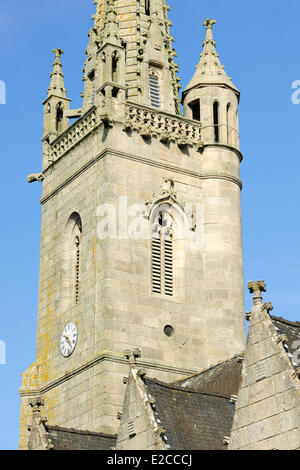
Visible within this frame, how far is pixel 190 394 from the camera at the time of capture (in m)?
31.5

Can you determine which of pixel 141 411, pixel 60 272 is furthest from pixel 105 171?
pixel 141 411

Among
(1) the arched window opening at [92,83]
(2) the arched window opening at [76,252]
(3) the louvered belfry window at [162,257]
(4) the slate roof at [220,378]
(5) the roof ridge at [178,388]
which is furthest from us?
(1) the arched window opening at [92,83]

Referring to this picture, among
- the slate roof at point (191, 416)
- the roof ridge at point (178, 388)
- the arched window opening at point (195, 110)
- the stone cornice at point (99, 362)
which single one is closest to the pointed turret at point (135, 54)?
the arched window opening at point (195, 110)

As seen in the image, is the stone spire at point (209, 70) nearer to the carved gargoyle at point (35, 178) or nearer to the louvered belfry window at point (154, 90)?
the louvered belfry window at point (154, 90)

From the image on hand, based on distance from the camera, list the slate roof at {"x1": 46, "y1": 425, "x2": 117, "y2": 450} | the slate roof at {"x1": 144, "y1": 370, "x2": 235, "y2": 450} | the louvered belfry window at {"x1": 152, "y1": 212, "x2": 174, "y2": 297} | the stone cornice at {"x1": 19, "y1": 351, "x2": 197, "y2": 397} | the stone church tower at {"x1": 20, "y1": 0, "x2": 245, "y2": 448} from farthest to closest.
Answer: the louvered belfry window at {"x1": 152, "y1": 212, "x2": 174, "y2": 297} → the stone church tower at {"x1": 20, "y1": 0, "x2": 245, "y2": 448} → the stone cornice at {"x1": 19, "y1": 351, "x2": 197, "y2": 397} → the slate roof at {"x1": 46, "y1": 425, "x2": 117, "y2": 450} → the slate roof at {"x1": 144, "y1": 370, "x2": 235, "y2": 450}

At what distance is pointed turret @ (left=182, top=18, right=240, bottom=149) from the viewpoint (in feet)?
149

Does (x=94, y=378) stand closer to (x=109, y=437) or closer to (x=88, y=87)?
(x=109, y=437)

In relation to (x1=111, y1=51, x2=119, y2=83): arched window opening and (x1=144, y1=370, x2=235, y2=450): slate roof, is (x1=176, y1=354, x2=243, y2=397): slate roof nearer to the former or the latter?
(x1=144, y1=370, x2=235, y2=450): slate roof

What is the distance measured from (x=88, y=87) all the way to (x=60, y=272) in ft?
25.2

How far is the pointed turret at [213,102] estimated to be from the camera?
45.6 meters

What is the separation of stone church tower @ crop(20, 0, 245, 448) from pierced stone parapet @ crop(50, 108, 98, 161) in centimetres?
6

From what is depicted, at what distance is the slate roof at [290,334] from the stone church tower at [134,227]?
12273 mm

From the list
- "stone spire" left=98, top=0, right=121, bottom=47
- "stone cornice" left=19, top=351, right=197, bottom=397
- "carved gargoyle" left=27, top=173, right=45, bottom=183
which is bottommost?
"stone cornice" left=19, top=351, right=197, bottom=397

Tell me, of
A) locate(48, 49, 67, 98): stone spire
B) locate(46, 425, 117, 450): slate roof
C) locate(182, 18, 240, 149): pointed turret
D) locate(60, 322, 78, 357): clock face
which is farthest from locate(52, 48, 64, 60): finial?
locate(46, 425, 117, 450): slate roof
